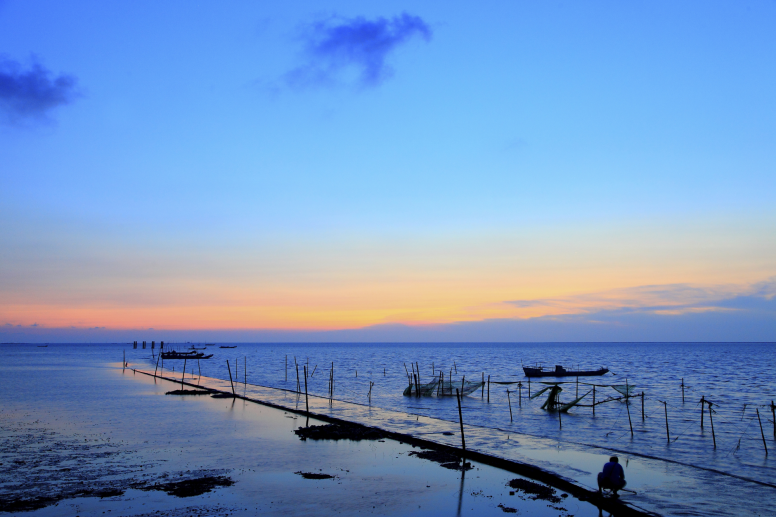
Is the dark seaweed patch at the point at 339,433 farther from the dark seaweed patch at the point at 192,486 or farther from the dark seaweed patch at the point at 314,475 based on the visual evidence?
the dark seaweed patch at the point at 192,486

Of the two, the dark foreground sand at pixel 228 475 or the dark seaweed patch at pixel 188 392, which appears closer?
the dark foreground sand at pixel 228 475

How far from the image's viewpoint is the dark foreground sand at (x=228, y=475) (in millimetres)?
12766

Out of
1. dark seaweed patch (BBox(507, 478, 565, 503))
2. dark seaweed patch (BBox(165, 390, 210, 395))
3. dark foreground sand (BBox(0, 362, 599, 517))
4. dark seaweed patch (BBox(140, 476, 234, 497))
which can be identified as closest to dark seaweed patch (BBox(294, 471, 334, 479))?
dark foreground sand (BBox(0, 362, 599, 517))

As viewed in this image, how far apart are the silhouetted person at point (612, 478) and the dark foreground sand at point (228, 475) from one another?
81 centimetres

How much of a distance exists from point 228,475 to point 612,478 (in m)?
10.2

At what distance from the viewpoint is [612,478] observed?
12633 mm

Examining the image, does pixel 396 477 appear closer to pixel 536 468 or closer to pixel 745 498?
pixel 536 468

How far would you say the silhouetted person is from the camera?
12609mm

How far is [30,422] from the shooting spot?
82.5 feet

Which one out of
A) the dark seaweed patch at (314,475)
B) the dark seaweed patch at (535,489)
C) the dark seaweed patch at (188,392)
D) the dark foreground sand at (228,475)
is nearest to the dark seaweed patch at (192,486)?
the dark foreground sand at (228,475)

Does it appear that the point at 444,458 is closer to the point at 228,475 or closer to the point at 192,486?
the point at 228,475

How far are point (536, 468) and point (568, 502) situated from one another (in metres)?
2.77

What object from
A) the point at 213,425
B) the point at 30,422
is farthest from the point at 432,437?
the point at 30,422

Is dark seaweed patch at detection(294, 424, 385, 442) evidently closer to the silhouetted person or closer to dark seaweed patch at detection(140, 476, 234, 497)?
dark seaweed patch at detection(140, 476, 234, 497)
